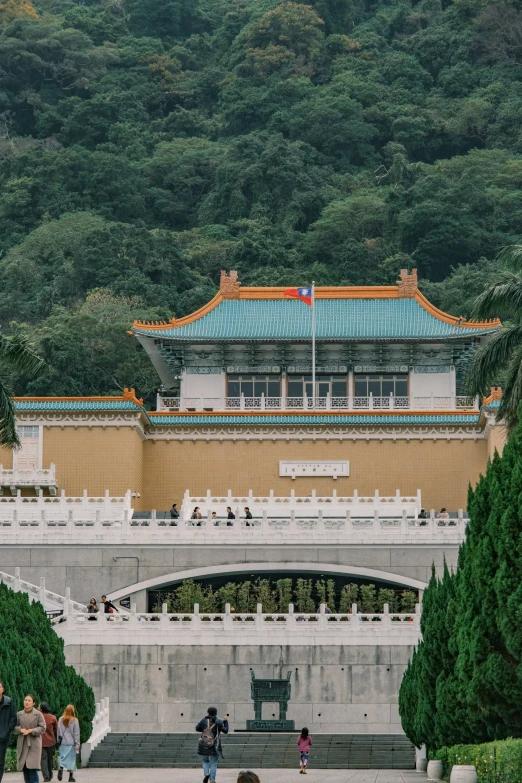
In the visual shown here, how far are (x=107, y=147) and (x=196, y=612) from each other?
79.5m

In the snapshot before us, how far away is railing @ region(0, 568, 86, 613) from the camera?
46594mm

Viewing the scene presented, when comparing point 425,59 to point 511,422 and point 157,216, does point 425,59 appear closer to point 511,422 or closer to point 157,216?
point 157,216

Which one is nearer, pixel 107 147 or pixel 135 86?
pixel 107 147

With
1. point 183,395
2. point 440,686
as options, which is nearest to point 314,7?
point 183,395

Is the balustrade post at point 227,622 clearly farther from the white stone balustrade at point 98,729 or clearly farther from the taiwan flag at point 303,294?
the taiwan flag at point 303,294

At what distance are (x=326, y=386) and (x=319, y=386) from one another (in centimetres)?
27

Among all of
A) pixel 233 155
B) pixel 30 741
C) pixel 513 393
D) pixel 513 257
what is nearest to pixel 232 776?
pixel 30 741

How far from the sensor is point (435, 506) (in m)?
60.2

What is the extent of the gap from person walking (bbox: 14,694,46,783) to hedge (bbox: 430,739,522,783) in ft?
22.6

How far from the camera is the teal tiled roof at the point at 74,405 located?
2331 inches

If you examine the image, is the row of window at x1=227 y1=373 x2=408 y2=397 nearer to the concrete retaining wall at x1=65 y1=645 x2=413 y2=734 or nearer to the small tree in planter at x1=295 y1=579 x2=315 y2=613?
the small tree in planter at x1=295 y1=579 x2=315 y2=613

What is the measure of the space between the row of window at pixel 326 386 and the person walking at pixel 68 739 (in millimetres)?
36437

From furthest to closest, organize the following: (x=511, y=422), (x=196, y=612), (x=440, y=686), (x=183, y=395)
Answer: (x=183, y=395) < (x=196, y=612) < (x=511, y=422) < (x=440, y=686)

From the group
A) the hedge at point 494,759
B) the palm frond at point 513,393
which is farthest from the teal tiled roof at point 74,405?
the hedge at point 494,759
